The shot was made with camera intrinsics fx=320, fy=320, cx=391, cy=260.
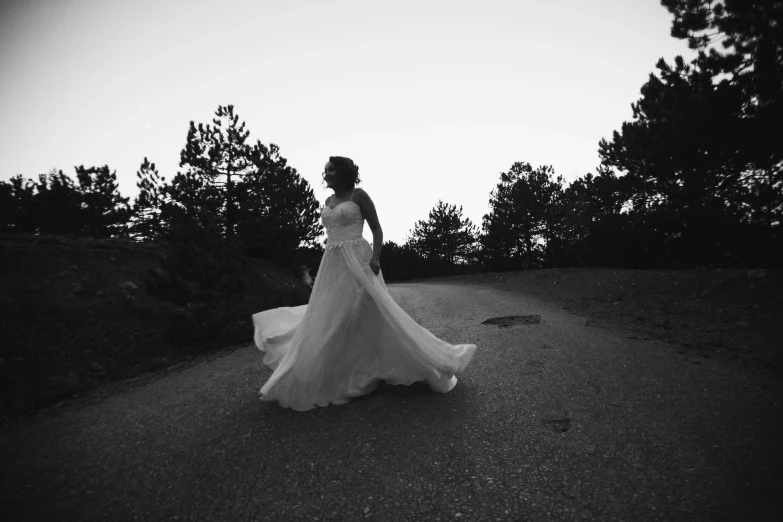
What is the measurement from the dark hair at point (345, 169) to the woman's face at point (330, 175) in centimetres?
4

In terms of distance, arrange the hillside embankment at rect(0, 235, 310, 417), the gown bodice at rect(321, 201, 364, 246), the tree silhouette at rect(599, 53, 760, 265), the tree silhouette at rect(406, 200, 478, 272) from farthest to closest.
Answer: the tree silhouette at rect(406, 200, 478, 272), the tree silhouette at rect(599, 53, 760, 265), the hillside embankment at rect(0, 235, 310, 417), the gown bodice at rect(321, 201, 364, 246)

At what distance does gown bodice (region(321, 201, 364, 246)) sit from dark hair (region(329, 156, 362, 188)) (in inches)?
10.2

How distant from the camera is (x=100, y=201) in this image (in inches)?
800

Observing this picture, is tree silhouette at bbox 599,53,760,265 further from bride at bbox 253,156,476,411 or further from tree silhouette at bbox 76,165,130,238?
tree silhouette at bbox 76,165,130,238

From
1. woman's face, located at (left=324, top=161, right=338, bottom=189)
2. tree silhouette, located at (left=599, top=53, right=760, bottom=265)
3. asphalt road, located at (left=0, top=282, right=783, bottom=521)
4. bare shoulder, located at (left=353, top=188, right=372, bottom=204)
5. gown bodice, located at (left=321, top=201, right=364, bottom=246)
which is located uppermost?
tree silhouette, located at (left=599, top=53, right=760, bottom=265)

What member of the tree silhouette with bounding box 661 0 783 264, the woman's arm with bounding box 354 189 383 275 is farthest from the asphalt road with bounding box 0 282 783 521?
the tree silhouette with bounding box 661 0 783 264

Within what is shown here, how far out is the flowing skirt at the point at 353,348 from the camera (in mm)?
2914

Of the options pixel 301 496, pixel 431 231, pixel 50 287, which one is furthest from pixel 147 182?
pixel 431 231

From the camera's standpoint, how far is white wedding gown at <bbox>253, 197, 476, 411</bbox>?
2912mm

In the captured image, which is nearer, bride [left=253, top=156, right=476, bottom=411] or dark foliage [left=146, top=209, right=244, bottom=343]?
bride [left=253, top=156, right=476, bottom=411]

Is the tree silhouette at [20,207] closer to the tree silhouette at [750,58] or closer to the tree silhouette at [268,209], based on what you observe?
the tree silhouette at [268,209]

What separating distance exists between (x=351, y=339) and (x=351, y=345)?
6 cm

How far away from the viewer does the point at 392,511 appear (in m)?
1.76

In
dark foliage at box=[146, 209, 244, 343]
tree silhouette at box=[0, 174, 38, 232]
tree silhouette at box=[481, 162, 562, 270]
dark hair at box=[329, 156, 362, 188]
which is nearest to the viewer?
dark hair at box=[329, 156, 362, 188]
